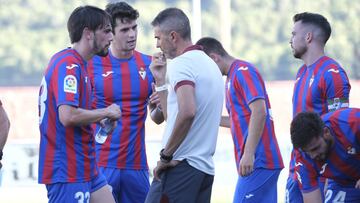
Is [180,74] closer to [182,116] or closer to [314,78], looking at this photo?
[182,116]

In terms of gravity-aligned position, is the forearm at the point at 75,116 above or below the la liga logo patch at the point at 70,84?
Result: below

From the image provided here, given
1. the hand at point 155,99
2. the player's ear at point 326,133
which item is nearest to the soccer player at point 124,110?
the hand at point 155,99

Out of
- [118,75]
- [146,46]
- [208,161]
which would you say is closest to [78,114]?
[208,161]

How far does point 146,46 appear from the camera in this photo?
20266mm

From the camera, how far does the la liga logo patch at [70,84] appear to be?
6191 millimetres

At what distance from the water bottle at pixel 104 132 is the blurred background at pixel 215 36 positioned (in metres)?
10.9

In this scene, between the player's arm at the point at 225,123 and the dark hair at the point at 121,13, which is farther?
the player's arm at the point at 225,123

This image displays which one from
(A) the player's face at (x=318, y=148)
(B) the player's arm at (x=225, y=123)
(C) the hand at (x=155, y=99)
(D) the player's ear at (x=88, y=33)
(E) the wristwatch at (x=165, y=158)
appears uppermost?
(D) the player's ear at (x=88, y=33)

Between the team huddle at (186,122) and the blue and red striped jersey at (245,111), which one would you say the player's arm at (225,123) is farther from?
the team huddle at (186,122)

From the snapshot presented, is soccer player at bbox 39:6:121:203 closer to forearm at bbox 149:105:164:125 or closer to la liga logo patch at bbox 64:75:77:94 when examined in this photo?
la liga logo patch at bbox 64:75:77:94

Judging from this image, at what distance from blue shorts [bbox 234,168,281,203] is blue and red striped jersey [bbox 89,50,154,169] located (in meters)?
0.90

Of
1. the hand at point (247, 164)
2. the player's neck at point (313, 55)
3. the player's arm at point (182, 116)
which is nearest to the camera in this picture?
the player's arm at point (182, 116)

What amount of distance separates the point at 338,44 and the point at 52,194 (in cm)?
1519

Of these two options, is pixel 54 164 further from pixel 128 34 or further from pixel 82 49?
pixel 128 34
